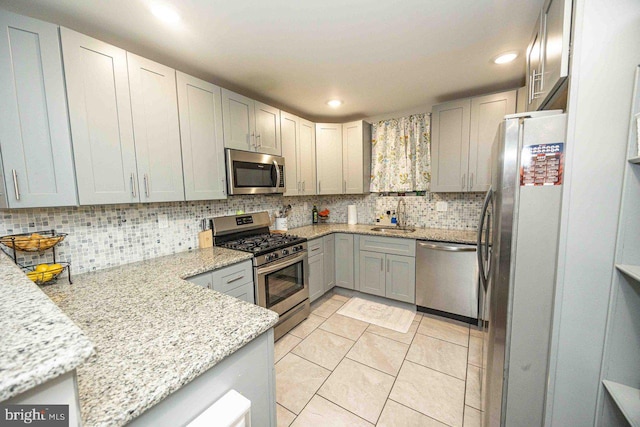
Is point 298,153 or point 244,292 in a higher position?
point 298,153

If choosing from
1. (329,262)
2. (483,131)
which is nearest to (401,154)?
(483,131)

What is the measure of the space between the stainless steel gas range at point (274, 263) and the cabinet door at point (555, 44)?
2131 millimetres

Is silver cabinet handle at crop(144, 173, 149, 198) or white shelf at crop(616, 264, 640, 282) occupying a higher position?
silver cabinet handle at crop(144, 173, 149, 198)

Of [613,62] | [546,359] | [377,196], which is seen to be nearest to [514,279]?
[546,359]

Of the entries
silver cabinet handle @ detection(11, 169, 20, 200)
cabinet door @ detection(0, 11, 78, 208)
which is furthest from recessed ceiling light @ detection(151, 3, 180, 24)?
silver cabinet handle @ detection(11, 169, 20, 200)

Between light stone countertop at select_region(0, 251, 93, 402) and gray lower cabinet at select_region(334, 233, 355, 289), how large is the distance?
2.79 meters

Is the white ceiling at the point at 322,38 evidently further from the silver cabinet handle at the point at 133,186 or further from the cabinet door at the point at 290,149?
the silver cabinet handle at the point at 133,186

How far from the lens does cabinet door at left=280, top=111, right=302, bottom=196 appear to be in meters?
2.88

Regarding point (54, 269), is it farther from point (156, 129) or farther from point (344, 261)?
point (344, 261)

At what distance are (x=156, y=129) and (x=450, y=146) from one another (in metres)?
2.82

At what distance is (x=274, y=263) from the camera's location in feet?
7.52

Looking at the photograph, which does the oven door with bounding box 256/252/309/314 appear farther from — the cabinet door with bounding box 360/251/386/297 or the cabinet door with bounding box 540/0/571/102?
the cabinet door with bounding box 540/0/571/102

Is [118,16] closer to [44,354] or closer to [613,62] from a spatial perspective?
[44,354]

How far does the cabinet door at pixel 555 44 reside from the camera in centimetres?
105
